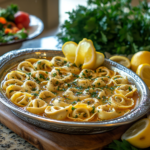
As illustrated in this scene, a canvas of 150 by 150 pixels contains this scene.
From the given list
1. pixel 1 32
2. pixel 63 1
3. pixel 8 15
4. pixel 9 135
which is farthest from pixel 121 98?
pixel 63 1

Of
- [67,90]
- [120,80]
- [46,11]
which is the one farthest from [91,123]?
[46,11]

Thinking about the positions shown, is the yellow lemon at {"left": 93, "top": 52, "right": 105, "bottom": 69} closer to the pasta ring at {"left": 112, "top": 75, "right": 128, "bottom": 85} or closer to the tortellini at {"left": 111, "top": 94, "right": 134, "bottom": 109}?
the pasta ring at {"left": 112, "top": 75, "right": 128, "bottom": 85}

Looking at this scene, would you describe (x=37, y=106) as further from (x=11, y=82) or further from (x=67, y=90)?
(x=11, y=82)

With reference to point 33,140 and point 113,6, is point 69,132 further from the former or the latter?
point 113,6

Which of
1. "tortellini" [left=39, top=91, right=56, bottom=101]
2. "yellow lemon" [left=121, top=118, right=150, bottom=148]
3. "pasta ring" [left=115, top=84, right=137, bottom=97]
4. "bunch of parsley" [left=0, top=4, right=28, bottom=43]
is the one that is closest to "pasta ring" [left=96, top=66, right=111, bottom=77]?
"pasta ring" [left=115, top=84, right=137, bottom=97]

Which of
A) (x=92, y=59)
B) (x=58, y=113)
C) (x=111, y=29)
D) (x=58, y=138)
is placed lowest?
(x=58, y=138)

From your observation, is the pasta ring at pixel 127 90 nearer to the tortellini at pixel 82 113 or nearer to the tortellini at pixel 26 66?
the tortellini at pixel 82 113
